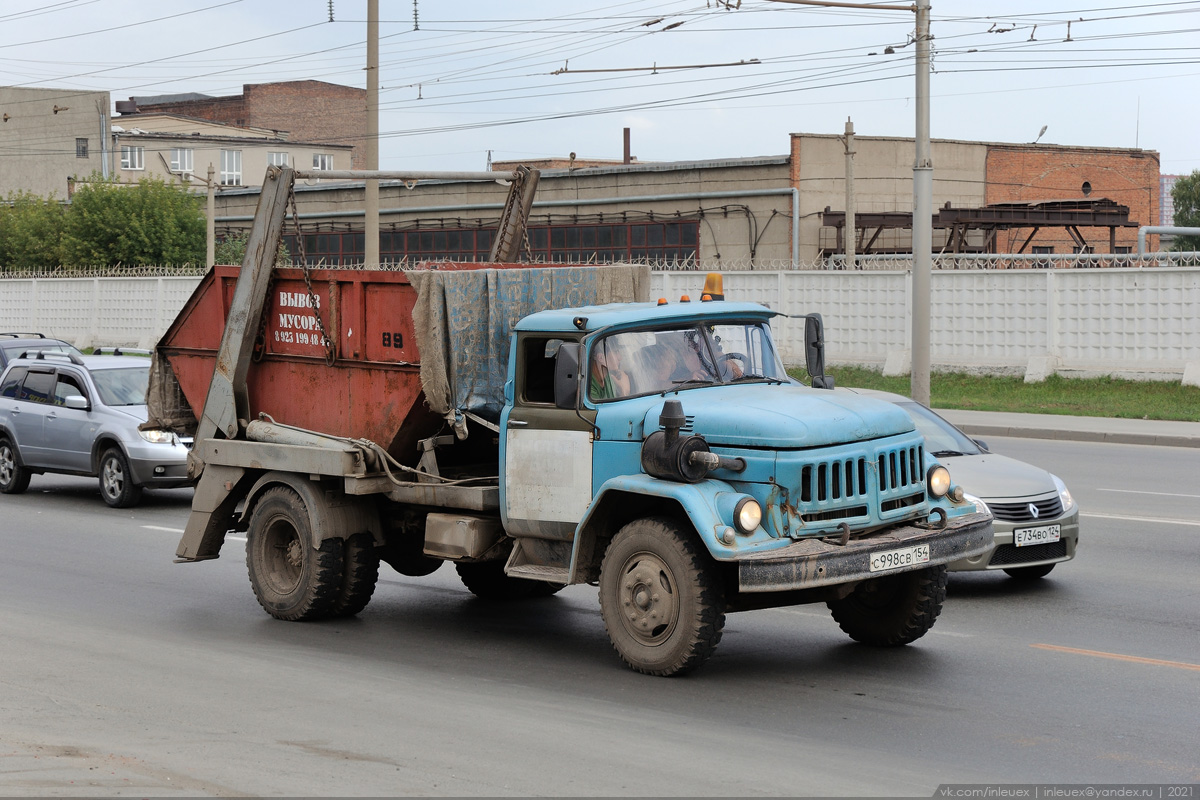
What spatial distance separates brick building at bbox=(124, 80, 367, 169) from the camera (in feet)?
342

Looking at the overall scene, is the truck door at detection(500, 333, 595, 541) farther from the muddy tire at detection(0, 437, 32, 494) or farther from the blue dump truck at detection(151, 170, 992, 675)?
the muddy tire at detection(0, 437, 32, 494)

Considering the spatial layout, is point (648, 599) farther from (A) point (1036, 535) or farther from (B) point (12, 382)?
(B) point (12, 382)

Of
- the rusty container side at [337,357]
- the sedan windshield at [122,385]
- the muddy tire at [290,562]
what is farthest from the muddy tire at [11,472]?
the muddy tire at [290,562]

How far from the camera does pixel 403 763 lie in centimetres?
615

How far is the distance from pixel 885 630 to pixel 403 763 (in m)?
3.62

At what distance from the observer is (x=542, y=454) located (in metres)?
8.37

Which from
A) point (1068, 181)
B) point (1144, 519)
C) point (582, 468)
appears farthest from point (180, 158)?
point (582, 468)

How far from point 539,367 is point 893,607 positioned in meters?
2.65

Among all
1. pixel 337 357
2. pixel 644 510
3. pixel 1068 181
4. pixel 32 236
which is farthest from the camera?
pixel 32 236

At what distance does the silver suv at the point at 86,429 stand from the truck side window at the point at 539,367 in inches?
314

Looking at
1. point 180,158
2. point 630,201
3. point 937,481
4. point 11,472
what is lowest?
point 11,472

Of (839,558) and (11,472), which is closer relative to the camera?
(839,558)

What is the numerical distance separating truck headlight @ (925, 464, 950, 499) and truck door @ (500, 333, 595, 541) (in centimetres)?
205

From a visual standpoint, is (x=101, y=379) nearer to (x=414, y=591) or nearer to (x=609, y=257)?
(x=414, y=591)
